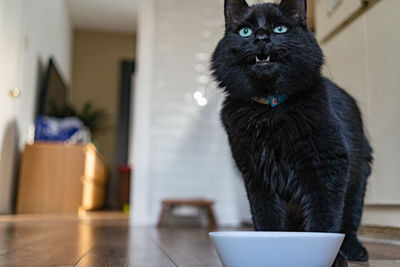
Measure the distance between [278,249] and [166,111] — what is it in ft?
7.71

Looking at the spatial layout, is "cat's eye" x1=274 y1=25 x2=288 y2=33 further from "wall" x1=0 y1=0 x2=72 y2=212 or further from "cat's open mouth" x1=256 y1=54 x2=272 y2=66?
"wall" x1=0 y1=0 x2=72 y2=212

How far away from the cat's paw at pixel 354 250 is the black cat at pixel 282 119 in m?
0.20

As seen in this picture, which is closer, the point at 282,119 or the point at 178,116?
the point at 282,119

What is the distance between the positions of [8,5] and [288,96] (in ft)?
8.19

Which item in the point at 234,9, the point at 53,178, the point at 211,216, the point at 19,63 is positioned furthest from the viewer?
the point at 53,178

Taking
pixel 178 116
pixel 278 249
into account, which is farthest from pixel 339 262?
pixel 178 116

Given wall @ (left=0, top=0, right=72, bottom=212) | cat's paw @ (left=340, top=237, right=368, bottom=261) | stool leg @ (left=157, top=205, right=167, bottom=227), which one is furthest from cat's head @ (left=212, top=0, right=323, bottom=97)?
wall @ (left=0, top=0, right=72, bottom=212)

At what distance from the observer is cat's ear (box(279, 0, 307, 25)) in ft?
2.87

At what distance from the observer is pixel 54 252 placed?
108 cm

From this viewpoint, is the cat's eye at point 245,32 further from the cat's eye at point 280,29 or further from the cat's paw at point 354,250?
the cat's paw at point 354,250

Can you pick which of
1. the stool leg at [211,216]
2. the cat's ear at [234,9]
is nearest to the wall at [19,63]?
the stool leg at [211,216]

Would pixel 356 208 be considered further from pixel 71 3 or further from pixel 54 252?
pixel 71 3

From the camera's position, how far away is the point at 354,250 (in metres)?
1.00

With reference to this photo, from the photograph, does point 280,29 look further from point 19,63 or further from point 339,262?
point 19,63
